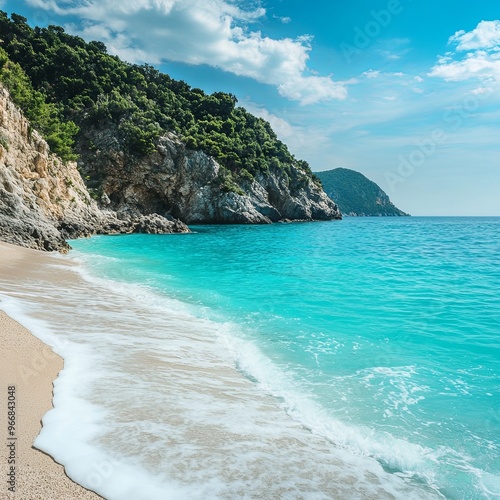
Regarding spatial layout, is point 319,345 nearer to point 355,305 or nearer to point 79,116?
point 355,305

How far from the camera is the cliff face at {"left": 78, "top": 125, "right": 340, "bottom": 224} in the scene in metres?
54.4

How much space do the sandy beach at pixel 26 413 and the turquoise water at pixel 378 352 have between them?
306 centimetres

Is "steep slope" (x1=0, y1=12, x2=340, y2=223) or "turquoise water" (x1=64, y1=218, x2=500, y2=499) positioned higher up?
"steep slope" (x1=0, y1=12, x2=340, y2=223)

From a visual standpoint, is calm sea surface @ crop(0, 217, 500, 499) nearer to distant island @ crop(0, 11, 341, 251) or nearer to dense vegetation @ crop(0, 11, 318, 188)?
distant island @ crop(0, 11, 341, 251)

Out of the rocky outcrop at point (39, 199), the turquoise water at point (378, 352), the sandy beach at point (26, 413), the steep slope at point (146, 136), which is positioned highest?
the steep slope at point (146, 136)

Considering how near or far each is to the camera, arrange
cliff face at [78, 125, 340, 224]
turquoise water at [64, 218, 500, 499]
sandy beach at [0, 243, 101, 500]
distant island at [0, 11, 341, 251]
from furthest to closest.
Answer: cliff face at [78, 125, 340, 224]
distant island at [0, 11, 341, 251]
turquoise water at [64, 218, 500, 499]
sandy beach at [0, 243, 101, 500]

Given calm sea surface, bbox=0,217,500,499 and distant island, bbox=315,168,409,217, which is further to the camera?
distant island, bbox=315,168,409,217

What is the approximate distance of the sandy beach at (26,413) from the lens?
2.86 meters

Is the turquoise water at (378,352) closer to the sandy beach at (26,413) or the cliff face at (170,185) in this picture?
the sandy beach at (26,413)

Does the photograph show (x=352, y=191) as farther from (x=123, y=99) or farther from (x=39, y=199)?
(x=39, y=199)

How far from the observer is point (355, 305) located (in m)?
11.5

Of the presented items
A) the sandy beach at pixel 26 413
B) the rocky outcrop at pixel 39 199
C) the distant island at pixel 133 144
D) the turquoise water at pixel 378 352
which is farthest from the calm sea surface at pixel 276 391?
the distant island at pixel 133 144

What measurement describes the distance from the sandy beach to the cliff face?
50.0 metres

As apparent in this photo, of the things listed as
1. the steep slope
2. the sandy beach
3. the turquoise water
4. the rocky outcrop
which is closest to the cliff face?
the steep slope
